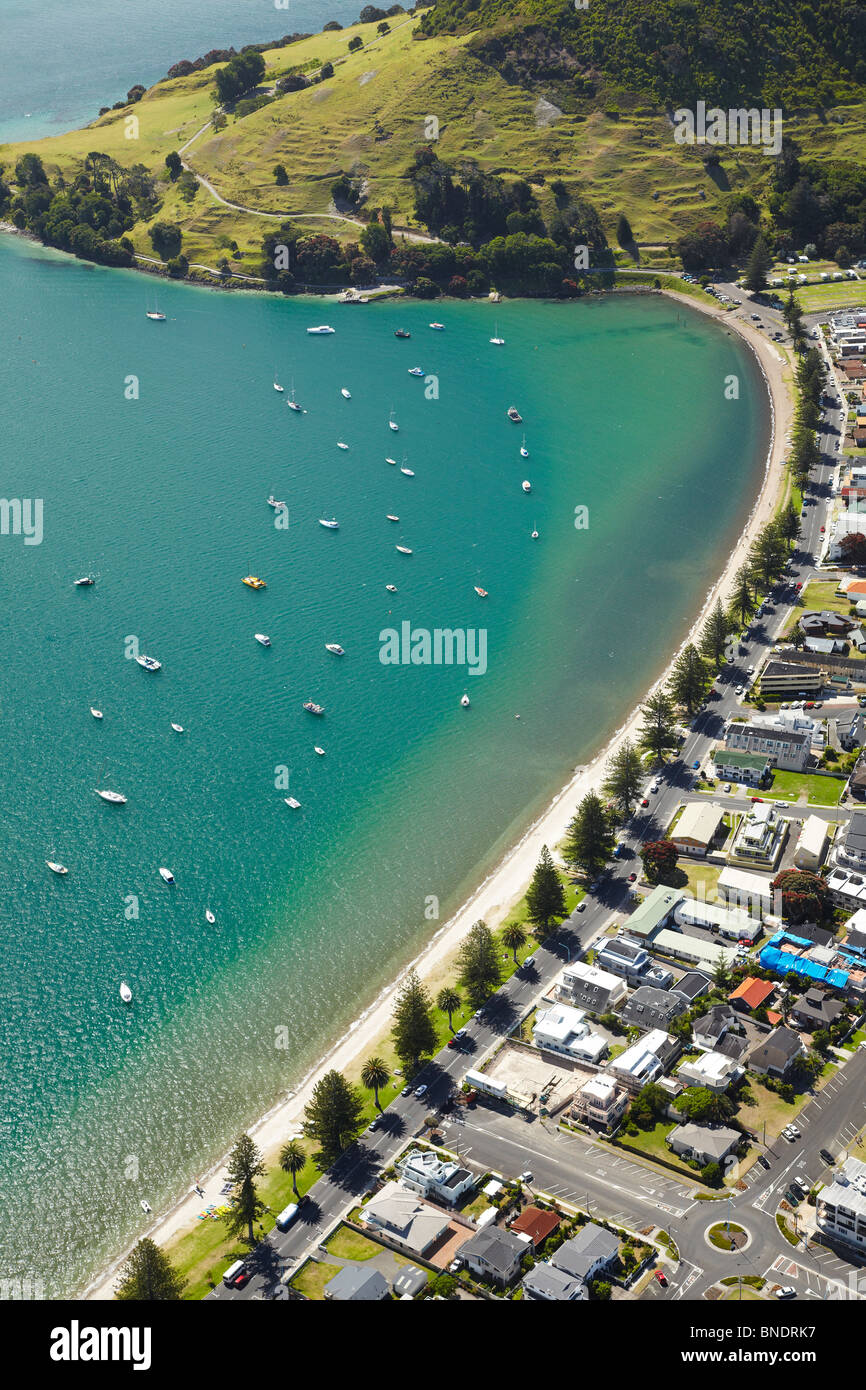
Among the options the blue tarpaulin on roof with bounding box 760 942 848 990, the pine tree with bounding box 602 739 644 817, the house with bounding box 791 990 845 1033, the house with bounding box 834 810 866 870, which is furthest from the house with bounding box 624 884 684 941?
the house with bounding box 834 810 866 870

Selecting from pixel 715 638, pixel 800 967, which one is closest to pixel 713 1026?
pixel 800 967

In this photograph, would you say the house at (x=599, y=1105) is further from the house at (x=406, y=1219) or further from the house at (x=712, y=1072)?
the house at (x=406, y=1219)

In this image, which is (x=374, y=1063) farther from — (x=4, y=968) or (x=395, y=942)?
(x=4, y=968)

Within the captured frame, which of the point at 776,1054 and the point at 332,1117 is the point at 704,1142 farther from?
the point at 332,1117

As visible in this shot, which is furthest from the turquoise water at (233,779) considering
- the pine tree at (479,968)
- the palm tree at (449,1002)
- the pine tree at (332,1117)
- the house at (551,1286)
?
the house at (551,1286)

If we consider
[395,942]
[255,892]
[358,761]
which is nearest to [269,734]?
[358,761]

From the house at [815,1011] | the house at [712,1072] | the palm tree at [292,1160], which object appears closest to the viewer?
the palm tree at [292,1160]

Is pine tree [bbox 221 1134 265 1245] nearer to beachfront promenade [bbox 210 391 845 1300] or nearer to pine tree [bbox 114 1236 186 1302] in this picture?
beachfront promenade [bbox 210 391 845 1300]
